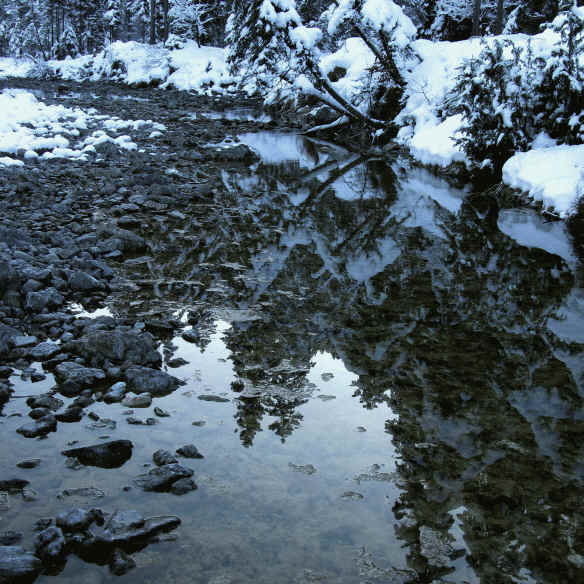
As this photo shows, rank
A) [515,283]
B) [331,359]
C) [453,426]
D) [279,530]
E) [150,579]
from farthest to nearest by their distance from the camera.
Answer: [515,283]
[331,359]
[453,426]
[279,530]
[150,579]

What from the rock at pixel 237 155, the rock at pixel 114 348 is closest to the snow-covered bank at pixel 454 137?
the rock at pixel 237 155

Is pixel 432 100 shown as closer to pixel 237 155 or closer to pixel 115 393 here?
pixel 237 155

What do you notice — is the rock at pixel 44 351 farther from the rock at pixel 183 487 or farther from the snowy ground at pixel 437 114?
the snowy ground at pixel 437 114

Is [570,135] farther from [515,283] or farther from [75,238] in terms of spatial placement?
[75,238]

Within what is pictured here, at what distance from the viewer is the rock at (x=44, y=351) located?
4.18 meters

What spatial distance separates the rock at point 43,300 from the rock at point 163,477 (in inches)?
96.9

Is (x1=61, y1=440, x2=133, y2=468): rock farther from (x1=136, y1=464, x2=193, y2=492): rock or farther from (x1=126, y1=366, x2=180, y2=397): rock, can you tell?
(x1=126, y1=366, x2=180, y2=397): rock

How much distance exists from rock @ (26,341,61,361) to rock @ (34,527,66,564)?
6.15 ft

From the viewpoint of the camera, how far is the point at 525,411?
401cm

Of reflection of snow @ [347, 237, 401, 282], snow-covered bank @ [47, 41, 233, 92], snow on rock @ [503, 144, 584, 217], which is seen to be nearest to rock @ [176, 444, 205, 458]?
reflection of snow @ [347, 237, 401, 282]

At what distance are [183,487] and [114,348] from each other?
4.97ft

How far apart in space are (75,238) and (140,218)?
154 cm

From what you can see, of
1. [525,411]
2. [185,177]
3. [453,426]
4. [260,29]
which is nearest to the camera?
[453,426]

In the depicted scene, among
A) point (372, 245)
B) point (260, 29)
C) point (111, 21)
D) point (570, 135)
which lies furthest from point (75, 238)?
point (111, 21)
